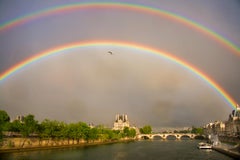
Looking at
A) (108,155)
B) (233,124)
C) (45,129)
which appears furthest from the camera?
(233,124)

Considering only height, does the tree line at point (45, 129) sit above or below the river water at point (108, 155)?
above

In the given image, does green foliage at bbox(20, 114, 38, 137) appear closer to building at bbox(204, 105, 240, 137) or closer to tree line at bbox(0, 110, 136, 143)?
tree line at bbox(0, 110, 136, 143)

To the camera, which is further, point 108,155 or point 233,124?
point 233,124

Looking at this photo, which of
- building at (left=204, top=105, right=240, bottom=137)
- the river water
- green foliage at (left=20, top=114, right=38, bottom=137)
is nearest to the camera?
the river water

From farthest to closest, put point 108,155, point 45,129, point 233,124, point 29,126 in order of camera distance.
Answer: point 233,124
point 45,129
point 29,126
point 108,155

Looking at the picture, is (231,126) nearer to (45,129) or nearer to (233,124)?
(233,124)

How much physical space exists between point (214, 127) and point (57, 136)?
432 ft

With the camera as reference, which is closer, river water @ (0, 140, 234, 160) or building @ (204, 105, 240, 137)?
river water @ (0, 140, 234, 160)

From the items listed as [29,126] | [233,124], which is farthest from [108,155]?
[233,124]

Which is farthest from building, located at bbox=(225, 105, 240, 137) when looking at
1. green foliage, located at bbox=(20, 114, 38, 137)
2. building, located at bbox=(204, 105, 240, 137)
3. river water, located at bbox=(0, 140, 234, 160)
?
green foliage, located at bbox=(20, 114, 38, 137)

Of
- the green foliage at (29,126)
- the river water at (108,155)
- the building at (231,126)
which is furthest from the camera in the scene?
the building at (231,126)

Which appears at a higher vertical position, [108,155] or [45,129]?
[45,129]

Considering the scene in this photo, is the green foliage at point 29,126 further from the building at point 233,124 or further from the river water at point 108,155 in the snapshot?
the building at point 233,124

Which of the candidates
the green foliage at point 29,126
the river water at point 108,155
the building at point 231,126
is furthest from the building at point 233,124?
the green foliage at point 29,126
